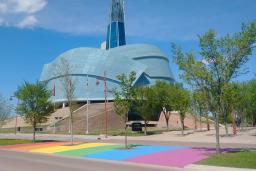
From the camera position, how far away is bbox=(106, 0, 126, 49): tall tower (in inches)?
5438

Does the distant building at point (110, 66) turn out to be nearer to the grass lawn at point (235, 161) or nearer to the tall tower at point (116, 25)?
the tall tower at point (116, 25)

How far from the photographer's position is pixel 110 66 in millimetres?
117438

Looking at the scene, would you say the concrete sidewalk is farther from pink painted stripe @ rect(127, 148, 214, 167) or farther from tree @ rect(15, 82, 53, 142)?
tree @ rect(15, 82, 53, 142)

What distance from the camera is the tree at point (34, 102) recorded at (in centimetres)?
4116

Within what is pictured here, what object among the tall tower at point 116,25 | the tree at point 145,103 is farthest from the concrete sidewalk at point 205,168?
the tall tower at point 116,25

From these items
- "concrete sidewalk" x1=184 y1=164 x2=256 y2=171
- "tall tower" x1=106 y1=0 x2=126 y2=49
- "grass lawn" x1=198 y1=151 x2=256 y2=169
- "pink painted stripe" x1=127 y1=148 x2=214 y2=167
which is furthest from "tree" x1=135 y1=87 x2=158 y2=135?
"tall tower" x1=106 y1=0 x2=126 y2=49

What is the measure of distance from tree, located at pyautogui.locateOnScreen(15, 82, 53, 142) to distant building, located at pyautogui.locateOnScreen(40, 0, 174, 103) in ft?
214

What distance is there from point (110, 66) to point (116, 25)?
26.3m

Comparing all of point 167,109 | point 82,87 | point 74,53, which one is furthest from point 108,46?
point 167,109

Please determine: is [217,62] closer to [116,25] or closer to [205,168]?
[205,168]

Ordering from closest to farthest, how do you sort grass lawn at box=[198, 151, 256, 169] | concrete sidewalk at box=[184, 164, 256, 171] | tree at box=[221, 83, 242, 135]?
concrete sidewalk at box=[184, 164, 256, 171] → grass lawn at box=[198, 151, 256, 169] → tree at box=[221, 83, 242, 135]

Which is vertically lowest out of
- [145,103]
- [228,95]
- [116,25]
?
[228,95]

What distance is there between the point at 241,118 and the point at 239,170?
4811 centimetres

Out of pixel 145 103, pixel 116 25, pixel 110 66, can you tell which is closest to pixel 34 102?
pixel 145 103
